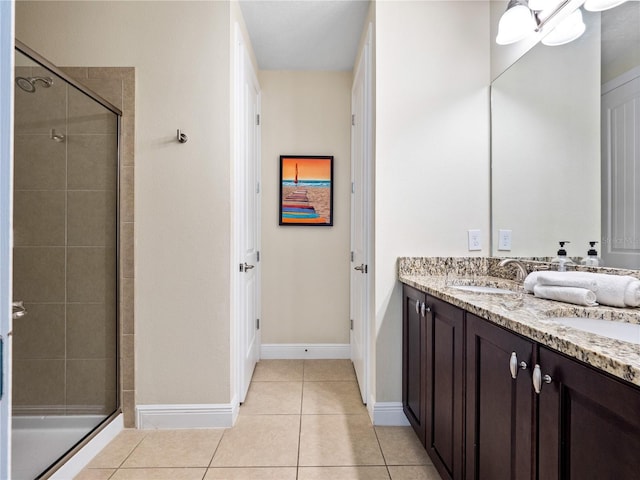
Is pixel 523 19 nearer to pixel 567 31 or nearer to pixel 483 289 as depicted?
pixel 567 31

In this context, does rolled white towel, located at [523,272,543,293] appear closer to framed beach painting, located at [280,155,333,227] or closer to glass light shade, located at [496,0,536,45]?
glass light shade, located at [496,0,536,45]

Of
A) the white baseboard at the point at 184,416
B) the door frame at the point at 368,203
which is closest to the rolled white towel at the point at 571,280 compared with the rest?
the door frame at the point at 368,203

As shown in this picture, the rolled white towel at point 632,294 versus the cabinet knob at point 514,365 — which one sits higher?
the rolled white towel at point 632,294

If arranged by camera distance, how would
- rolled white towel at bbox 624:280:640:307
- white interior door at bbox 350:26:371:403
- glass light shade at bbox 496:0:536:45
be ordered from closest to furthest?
rolled white towel at bbox 624:280:640:307 → glass light shade at bbox 496:0:536:45 → white interior door at bbox 350:26:371:403

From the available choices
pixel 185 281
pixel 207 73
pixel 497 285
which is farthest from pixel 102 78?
pixel 497 285

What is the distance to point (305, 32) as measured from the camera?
2.58 m

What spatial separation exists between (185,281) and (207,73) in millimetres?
1218

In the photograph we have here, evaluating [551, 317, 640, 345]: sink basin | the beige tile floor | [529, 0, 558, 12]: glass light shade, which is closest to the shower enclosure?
the beige tile floor

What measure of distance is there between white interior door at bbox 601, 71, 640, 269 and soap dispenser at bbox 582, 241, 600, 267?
27 mm

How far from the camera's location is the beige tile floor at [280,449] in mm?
1659

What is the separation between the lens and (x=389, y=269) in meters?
2.09

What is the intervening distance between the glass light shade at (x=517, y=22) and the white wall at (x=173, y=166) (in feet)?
4.98

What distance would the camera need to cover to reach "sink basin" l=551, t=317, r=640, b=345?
3.25 feet

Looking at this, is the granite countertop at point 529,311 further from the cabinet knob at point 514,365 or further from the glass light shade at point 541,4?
the glass light shade at point 541,4
